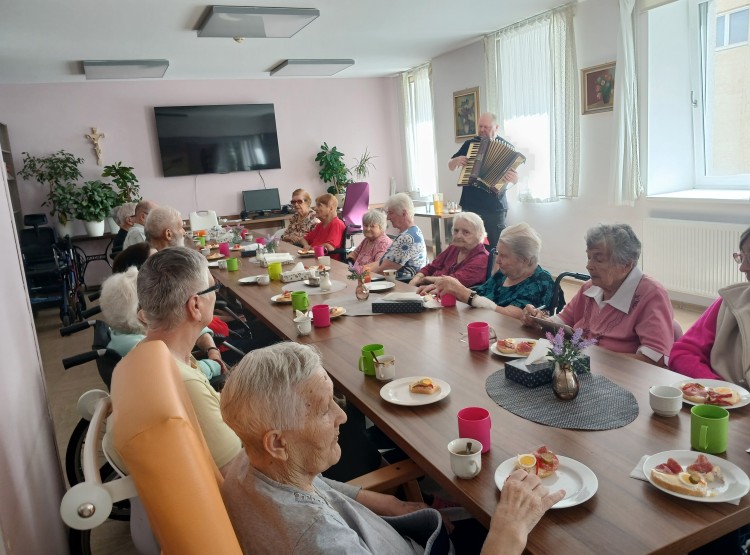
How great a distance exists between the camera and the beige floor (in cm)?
231

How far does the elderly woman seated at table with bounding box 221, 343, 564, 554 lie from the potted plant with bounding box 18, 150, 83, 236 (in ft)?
22.6

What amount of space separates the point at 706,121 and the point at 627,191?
822mm

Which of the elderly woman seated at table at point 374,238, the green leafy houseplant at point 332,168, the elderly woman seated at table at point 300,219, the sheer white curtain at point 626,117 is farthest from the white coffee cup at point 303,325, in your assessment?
the green leafy houseplant at point 332,168

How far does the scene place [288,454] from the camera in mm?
1122

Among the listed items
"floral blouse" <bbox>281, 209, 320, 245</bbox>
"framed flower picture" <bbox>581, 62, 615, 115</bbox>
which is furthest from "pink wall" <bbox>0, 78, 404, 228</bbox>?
"framed flower picture" <bbox>581, 62, 615, 115</bbox>

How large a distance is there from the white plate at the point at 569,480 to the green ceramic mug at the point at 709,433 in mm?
271

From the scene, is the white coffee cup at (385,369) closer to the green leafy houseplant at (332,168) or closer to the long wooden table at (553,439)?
the long wooden table at (553,439)

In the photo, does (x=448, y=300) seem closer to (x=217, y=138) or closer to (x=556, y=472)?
(x=556, y=472)

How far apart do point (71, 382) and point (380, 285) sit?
249 cm

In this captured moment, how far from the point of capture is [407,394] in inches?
68.3

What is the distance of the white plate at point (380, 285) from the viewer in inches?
121

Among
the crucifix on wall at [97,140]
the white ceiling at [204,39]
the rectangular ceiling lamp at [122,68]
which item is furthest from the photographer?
the crucifix on wall at [97,140]

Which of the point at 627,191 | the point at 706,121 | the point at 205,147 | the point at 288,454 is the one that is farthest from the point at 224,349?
the point at 205,147

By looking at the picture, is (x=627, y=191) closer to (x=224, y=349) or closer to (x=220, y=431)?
(x=224, y=349)
